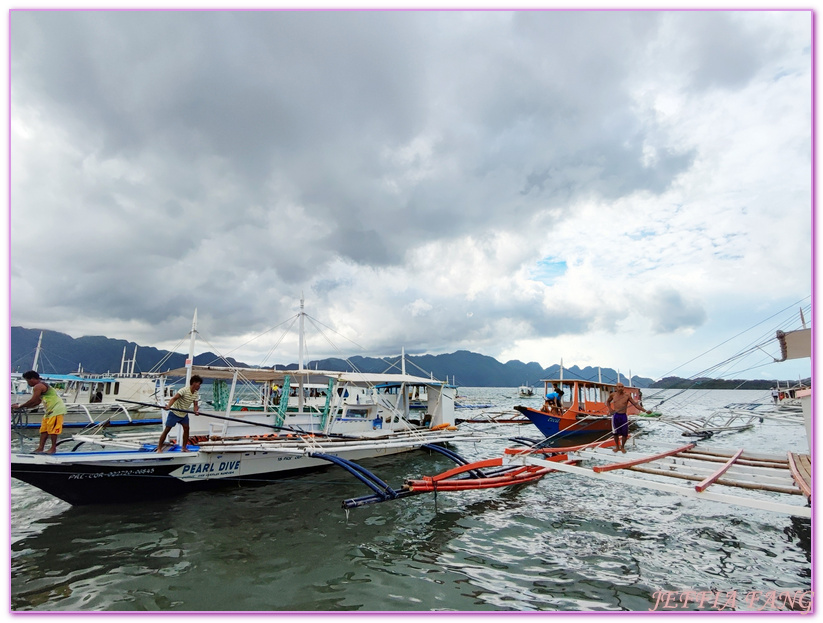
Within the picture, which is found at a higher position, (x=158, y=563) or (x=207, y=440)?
(x=207, y=440)

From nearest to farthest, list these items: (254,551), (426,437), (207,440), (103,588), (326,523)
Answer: (103,588)
(254,551)
(326,523)
(207,440)
(426,437)

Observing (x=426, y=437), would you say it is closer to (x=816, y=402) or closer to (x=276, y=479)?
(x=276, y=479)

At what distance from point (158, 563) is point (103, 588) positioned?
999 mm

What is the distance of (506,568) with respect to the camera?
763cm

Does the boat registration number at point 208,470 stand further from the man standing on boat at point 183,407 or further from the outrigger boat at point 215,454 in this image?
the man standing on boat at point 183,407

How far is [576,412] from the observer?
2347 centimetres

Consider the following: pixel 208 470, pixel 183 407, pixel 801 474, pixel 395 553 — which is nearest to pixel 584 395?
pixel 801 474

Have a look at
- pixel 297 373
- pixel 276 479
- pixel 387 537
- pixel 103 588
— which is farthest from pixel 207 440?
pixel 387 537

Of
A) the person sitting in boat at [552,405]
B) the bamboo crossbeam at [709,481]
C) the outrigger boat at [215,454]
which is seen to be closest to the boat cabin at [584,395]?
the person sitting in boat at [552,405]
